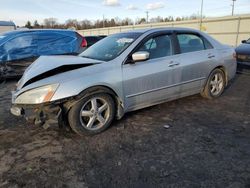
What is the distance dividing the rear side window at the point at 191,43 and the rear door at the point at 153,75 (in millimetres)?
303

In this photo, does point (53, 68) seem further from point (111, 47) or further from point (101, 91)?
point (111, 47)

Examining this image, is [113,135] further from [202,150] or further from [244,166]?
[244,166]

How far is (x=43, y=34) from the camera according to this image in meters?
8.33

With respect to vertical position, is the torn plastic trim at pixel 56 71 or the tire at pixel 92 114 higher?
the torn plastic trim at pixel 56 71

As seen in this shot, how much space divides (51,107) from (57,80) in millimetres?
387

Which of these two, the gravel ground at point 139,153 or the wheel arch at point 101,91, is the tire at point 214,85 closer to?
the gravel ground at point 139,153

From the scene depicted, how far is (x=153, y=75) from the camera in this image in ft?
14.1

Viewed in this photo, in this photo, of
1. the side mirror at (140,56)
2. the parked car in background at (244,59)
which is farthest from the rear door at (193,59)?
the parked car in background at (244,59)

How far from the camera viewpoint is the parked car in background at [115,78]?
11.5ft

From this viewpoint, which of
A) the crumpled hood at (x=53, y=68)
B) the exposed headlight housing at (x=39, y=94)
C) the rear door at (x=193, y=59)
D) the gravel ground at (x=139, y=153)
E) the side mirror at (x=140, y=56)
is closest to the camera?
the gravel ground at (x=139, y=153)

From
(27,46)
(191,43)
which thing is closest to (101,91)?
(191,43)

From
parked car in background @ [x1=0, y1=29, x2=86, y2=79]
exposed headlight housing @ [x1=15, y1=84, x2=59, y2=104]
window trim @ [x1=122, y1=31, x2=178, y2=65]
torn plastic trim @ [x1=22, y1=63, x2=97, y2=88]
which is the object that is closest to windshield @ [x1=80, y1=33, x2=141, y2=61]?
window trim @ [x1=122, y1=31, x2=178, y2=65]

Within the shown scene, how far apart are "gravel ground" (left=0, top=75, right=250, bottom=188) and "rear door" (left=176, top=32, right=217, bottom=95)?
617 millimetres

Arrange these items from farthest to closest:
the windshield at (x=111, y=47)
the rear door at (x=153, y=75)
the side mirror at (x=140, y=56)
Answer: the windshield at (x=111, y=47)
the rear door at (x=153, y=75)
the side mirror at (x=140, y=56)
